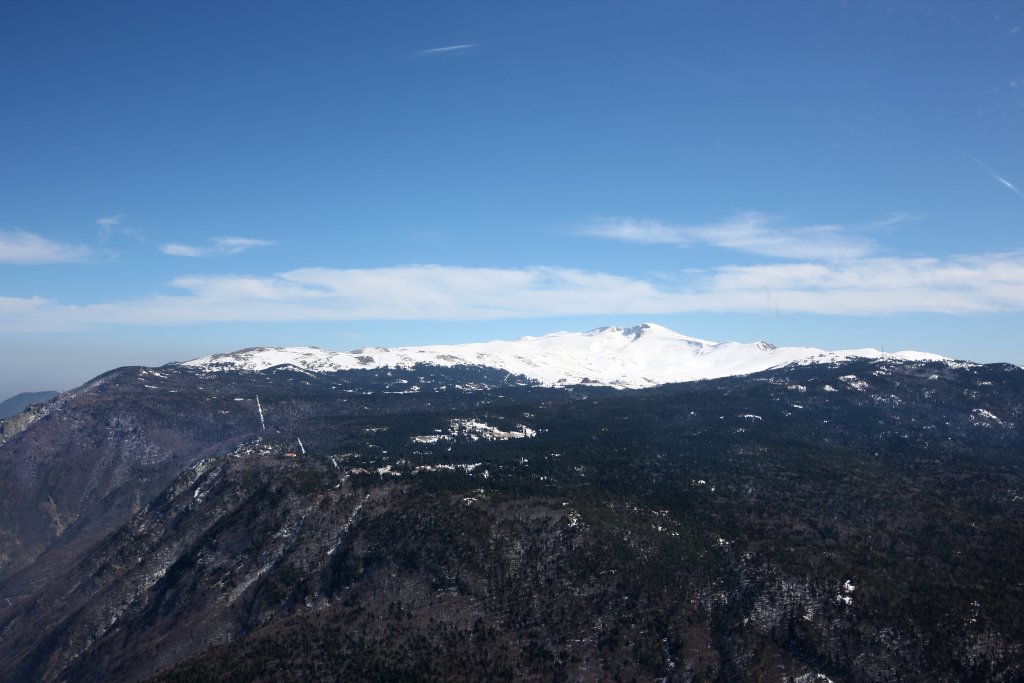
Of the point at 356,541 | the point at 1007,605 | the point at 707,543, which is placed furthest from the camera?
the point at 356,541

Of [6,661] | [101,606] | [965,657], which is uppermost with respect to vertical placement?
[965,657]

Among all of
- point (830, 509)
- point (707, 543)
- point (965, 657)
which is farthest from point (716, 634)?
point (830, 509)

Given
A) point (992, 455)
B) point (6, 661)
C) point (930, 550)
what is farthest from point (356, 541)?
point (992, 455)

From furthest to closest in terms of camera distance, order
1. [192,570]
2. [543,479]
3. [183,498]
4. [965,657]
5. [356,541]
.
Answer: [183,498], [543,479], [192,570], [356,541], [965,657]

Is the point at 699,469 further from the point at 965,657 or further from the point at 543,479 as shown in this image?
the point at 965,657

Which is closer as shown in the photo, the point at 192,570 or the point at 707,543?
the point at 707,543

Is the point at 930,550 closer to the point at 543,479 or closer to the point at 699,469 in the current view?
the point at 699,469

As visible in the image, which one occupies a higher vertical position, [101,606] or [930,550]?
[930,550]

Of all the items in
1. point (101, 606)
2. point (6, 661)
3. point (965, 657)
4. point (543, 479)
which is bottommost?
point (6, 661)

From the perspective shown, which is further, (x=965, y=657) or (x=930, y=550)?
(x=930, y=550)
